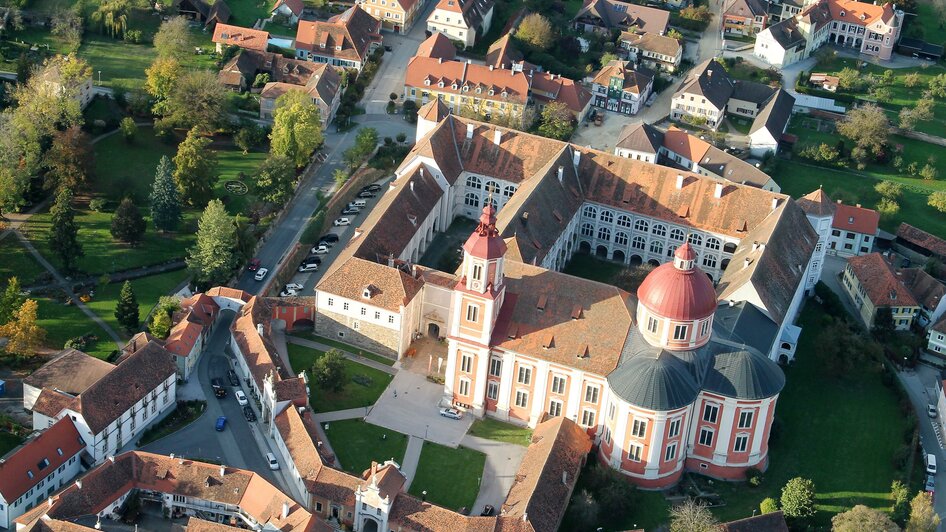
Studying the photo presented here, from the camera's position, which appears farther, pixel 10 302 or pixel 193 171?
pixel 193 171

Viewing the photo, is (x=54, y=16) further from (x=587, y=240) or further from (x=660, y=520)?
(x=660, y=520)

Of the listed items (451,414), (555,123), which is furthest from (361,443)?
(555,123)

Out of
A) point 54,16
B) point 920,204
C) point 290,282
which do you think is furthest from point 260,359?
point 920,204

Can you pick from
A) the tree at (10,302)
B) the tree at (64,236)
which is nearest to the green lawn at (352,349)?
the tree at (64,236)

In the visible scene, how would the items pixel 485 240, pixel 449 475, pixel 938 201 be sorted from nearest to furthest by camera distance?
pixel 485 240 → pixel 449 475 → pixel 938 201

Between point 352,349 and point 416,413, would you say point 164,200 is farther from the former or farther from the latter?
point 416,413

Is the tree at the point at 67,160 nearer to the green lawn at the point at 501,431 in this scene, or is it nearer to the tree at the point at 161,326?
the tree at the point at 161,326

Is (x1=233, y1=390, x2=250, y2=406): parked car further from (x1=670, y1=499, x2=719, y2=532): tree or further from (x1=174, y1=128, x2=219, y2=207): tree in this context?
(x1=670, y1=499, x2=719, y2=532): tree
